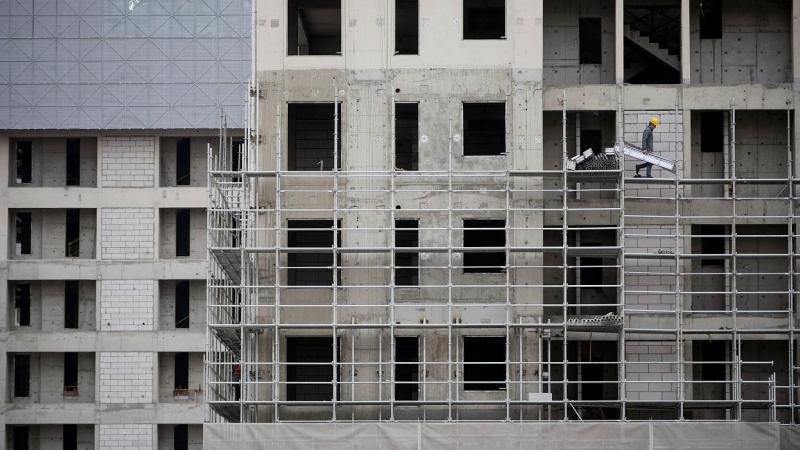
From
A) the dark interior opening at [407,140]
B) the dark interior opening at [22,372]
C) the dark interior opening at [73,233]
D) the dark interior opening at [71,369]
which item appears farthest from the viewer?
the dark interior opening at [73,233]

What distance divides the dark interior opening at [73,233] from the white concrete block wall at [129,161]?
2396mm

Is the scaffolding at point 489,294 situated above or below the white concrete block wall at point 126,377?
above

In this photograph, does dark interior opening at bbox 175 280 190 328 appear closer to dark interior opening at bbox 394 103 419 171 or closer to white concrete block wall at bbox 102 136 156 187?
white concrete block wall at bbox 102 136 156 187

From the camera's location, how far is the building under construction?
40.0m

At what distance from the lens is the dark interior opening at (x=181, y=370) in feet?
209

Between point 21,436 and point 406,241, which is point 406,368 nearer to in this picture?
point 406,241

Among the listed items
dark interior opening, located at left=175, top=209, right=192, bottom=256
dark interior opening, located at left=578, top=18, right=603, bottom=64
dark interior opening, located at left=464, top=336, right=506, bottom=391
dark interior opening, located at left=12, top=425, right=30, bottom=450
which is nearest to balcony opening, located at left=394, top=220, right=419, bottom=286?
dark interior opening, located at left=464, top=336, right=506, bottom=391

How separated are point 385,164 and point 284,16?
18.9 ft

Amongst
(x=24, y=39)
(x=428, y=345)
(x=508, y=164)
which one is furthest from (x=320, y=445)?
(x=24, y=39)

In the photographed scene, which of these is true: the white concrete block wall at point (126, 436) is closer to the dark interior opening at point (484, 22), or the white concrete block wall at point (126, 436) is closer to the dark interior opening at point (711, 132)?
the dark interior opening at point (484, 22)

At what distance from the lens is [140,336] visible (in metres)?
62.8

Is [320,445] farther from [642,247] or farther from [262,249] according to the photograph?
[642,247]

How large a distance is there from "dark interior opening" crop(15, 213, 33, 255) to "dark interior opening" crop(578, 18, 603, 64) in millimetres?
31505

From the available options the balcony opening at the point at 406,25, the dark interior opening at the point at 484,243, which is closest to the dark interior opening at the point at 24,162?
the balcony opening at the point at 406,25
